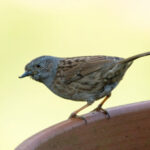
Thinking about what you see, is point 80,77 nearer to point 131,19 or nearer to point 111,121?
point 111,121

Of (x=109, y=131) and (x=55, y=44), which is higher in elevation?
(x=109, y=131)

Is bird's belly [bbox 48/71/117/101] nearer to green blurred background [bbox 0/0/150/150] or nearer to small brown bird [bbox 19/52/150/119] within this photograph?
small brown bird [bbox 19/52/150/119]


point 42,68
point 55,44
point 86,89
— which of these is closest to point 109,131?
point 86,89

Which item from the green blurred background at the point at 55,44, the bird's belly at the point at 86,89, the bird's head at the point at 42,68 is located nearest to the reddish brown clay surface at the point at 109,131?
the bird's belly at the point at 86,89

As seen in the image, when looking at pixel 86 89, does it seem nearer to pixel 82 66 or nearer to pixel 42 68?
pixel 82 66

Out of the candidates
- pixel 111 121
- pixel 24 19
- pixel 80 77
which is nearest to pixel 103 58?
pixel 80 77

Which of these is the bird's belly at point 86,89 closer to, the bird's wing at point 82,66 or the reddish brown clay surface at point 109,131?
the bird's wing at point 82,66
